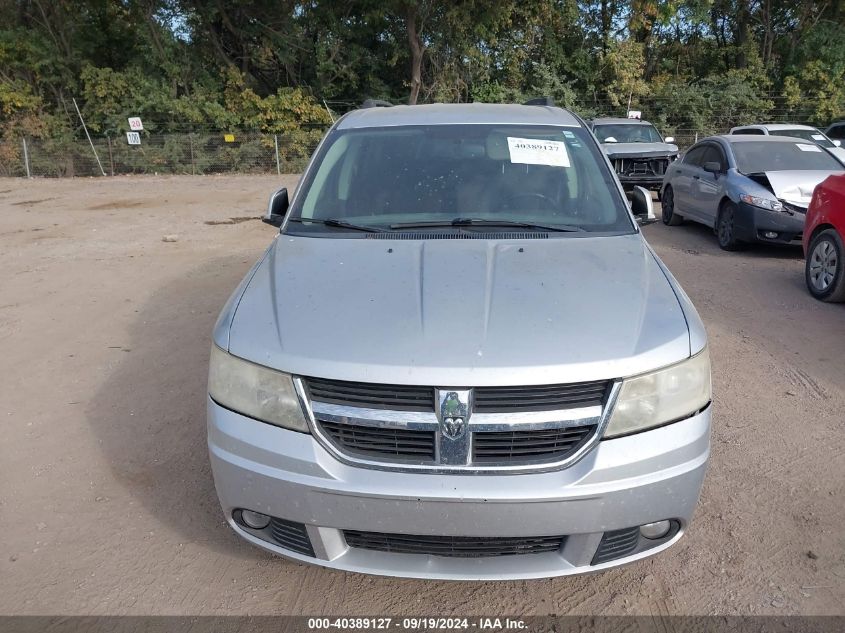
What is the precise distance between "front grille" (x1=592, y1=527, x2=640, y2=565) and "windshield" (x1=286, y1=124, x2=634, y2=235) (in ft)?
4.94

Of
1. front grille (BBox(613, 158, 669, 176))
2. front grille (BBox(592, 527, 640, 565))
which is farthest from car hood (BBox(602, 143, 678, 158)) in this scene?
front grille (BBox(592, 527, 640, 565))

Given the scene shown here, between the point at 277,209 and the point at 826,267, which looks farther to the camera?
the point at 826,267

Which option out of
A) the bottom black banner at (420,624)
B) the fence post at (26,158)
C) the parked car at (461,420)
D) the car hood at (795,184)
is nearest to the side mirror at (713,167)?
the car hood at (795,184)

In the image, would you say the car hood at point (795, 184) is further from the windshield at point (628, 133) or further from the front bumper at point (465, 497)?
the front bumper at point (465, 497)

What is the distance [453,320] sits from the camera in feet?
8.03

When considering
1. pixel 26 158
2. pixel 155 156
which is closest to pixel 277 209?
pixel 155 156

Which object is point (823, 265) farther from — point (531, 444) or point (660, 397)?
point (531, 444)

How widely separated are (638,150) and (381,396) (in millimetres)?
13730

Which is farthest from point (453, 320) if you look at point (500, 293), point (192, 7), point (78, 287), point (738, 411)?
point (192, 7)

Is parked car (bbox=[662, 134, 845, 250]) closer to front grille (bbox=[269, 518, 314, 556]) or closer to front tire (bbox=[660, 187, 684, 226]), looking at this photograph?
front tire (bbox=[660, 187, 684, 226])

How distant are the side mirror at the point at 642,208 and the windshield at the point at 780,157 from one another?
601 centimetres

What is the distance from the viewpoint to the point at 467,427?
7.32ft

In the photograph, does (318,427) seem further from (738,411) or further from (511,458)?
(738,411)

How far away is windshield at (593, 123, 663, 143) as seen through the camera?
15.7 m
